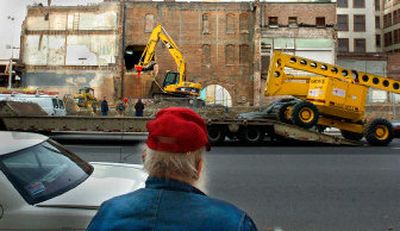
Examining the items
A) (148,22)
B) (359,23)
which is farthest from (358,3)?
(148,22)

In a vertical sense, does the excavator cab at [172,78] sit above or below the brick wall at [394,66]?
below

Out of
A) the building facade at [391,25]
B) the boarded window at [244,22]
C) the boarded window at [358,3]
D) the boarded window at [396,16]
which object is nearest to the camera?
the boarded window at [244,22]

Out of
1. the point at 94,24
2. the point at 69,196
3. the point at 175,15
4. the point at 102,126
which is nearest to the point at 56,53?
the point at 94,24

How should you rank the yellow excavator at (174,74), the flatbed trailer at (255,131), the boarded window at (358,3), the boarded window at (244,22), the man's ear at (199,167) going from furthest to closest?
1. the boarded window at (358,3)
2. the boarded window at (244,22)
3. the yellow excavator at (174,74)
4. the flatbed trailer at (255,131)
5. the man's ear at (199,167)

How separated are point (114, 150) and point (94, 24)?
35.9 m

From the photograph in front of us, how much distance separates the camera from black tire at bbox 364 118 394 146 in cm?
1557

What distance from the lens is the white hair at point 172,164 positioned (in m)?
1.75

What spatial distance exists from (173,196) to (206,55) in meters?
45.1

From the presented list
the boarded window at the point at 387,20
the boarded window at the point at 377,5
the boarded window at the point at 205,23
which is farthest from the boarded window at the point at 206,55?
the boarded window at the point at 377,5

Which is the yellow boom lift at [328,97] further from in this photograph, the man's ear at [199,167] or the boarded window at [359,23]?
the boarded window at [359,23]

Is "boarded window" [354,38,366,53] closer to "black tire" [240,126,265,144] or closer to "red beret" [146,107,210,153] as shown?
"black tire" [240,126,265,144]

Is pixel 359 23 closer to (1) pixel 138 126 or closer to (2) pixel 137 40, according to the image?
(2) pixel 137 40

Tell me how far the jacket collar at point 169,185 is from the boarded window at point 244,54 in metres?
44.6

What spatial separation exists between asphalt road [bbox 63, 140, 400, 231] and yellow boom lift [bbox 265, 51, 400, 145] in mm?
2021
